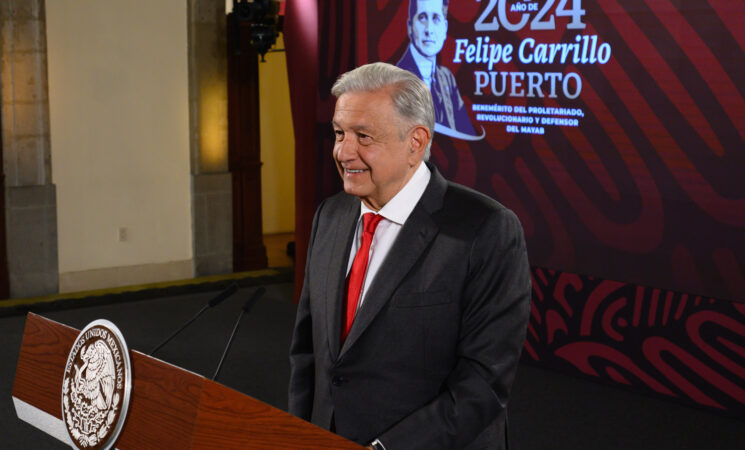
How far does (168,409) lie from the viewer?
183 cm

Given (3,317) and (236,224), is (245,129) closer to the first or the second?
(236,224)

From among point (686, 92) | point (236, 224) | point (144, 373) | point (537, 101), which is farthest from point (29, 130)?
point (144, 373)

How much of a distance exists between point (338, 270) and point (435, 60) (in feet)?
15.1

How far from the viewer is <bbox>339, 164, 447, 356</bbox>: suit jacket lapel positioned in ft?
6.39

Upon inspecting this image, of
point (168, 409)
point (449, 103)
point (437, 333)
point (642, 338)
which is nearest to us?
point (168, 409)

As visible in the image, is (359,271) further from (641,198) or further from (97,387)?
(641,198)

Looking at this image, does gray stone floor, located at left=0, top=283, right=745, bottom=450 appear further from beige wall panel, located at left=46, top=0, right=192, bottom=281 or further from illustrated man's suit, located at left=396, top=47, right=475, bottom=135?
illustrated man's suit, located at left=396, top=47, right=475, bottom=135

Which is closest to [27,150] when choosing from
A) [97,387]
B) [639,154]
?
[639,154]

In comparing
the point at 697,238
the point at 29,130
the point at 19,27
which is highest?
the point at 19,27

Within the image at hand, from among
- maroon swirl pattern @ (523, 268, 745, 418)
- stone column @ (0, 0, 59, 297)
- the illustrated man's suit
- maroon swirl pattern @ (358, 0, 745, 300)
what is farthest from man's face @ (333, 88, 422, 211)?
stone column @ (0, 0, 59, 297)

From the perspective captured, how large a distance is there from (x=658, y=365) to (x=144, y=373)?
413cm

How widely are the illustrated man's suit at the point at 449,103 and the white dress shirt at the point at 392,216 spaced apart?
433 centimetres

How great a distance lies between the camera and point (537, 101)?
590cm

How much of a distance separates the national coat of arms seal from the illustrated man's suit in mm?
4514
